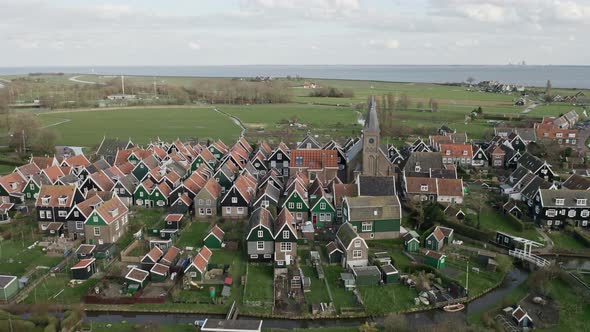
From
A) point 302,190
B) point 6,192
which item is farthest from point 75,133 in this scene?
point 302,190

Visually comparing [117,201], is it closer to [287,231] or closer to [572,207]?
[287,231]

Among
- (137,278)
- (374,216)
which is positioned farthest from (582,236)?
(137,278)

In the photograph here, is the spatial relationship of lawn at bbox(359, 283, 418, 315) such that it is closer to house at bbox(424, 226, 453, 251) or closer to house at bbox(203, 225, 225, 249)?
house at bbox(424, 226, 453, 251)

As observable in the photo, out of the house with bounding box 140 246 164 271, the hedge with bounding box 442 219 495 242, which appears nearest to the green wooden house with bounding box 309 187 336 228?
the hedge with bounding box 442 219 495 242

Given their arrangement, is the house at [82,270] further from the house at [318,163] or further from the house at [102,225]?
the house at [318,163]

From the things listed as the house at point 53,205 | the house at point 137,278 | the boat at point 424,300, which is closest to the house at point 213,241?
the house at point 137,278
